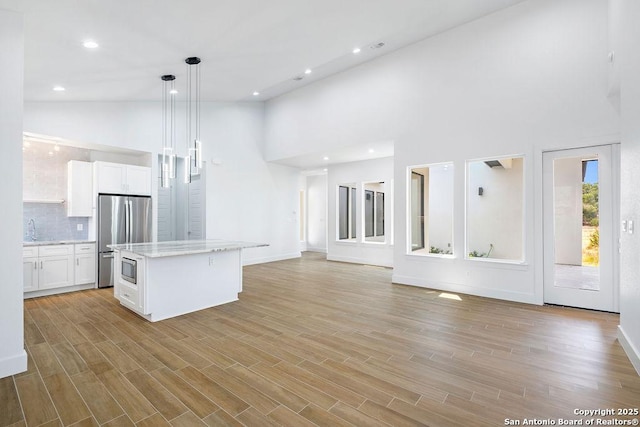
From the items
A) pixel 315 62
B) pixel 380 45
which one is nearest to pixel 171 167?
pixel 315 62

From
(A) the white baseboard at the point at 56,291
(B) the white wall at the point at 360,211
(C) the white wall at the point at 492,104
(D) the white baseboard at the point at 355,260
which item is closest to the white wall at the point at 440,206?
(C) the white wall at the point at 492,104

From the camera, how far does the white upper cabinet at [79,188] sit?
5.52m

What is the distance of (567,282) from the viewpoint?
14.3 ft

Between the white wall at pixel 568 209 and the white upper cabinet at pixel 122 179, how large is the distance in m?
6.98

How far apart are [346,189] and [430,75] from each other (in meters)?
4.05

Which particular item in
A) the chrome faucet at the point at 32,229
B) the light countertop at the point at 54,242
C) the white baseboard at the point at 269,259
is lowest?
the white baseboard at the point at 269,259

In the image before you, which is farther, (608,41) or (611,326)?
(608,41)

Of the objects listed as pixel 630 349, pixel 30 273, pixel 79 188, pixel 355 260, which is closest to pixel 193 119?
pixel 79 188

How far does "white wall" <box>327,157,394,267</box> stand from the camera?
795 cm

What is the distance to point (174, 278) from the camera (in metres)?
4.04

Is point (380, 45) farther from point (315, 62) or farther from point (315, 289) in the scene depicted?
point (315, 289)

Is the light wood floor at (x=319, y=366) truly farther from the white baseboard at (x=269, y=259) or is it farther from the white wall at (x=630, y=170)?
the white baseboard at (x=269, y=259)

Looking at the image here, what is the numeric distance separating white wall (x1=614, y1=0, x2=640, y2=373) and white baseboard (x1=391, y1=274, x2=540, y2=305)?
4.65ft

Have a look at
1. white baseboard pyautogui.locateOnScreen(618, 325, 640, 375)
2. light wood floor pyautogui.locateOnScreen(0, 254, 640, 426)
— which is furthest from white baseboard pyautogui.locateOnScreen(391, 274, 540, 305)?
white baseboard pyautogui.locateOnScreen(618, 325, 640, 375)
